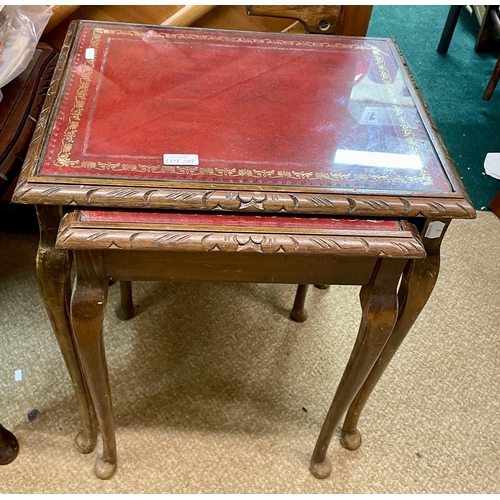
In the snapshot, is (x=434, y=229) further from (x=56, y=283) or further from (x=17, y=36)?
(x=17, y=36)

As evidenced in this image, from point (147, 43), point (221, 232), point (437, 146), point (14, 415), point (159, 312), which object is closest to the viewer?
point (221, 232)

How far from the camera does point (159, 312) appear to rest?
47.5 inches

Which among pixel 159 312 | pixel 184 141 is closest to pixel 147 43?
pixel 184 141

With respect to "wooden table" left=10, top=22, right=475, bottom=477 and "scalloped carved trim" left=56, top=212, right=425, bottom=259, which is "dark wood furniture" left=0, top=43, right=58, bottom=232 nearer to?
"wooden table" left=10, top=22, right=475, bottom=477

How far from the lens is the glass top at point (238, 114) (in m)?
0.65

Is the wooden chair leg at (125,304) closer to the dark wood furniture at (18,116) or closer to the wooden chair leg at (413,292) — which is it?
the dark wood furniture at (18,116)

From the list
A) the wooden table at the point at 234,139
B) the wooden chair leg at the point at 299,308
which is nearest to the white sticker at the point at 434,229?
the wooden table at the point at 234,139

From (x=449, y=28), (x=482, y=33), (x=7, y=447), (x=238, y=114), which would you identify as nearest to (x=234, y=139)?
(x=238, y=114)

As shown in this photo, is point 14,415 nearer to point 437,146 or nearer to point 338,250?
point 338,250

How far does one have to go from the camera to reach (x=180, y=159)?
657mm

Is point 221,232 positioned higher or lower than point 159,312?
higher

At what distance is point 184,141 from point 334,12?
0.56 metres

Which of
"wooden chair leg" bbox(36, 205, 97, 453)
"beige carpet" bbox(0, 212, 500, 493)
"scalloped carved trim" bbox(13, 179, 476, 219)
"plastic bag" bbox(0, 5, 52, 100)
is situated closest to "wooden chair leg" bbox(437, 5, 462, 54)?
"beige carpet" bbox(0, 212, 500, 493)

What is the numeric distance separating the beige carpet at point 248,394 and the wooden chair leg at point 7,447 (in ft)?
0.04
